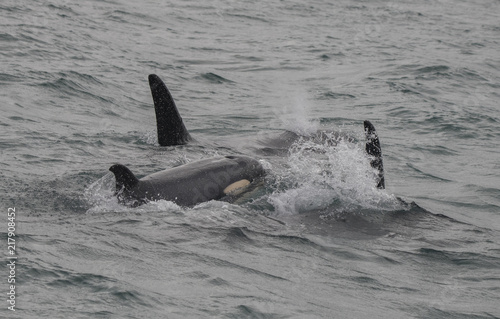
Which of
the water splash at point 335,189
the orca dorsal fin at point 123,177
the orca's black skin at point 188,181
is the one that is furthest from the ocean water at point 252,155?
the orca dorsal fin at point 123,177

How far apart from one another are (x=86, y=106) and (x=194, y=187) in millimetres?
7768

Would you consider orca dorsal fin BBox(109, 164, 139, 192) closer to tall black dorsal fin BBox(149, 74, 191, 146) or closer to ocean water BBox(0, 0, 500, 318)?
ocean water BBox(0, 0, 500, 318)

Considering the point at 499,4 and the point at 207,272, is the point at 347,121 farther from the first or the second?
the point at 499,4

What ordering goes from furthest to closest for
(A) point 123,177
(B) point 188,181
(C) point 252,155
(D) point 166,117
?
(C) point 252,155, (D) point 166,117, (B) point 188,181, (A) point 123,177

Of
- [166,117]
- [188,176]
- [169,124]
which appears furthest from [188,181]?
[169,124]

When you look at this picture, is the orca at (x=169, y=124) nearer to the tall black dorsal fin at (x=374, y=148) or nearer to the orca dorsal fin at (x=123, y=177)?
the tall black dorsal fin at (x=374, y=148)

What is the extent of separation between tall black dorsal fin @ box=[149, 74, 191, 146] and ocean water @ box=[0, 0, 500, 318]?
36cm

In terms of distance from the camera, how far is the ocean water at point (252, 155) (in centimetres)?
884

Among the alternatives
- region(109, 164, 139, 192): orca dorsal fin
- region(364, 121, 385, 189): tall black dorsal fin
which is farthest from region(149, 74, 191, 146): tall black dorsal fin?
region(364, 121, 385, 189): tall black dorsal fin

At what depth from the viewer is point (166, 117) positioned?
47.9ft

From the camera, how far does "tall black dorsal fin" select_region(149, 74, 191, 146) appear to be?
46.5 ft

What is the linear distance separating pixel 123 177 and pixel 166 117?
13.7 ft

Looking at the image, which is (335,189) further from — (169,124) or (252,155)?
(169,124)

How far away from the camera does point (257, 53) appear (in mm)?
27266
